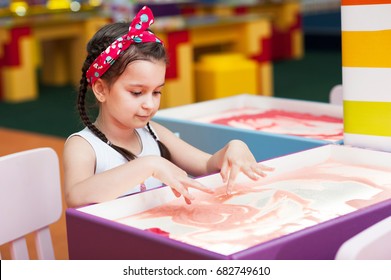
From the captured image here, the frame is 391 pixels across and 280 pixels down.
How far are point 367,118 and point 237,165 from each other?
1.23 feet

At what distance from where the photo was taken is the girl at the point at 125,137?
1.19m

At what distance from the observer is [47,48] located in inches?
237

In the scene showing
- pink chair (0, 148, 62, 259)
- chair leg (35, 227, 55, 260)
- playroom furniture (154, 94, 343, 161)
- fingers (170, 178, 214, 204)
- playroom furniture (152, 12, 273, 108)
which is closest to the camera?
fingers (170, 178, 214, 204)

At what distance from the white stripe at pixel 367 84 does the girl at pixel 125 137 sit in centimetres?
31

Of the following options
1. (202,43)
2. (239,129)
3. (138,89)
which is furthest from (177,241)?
(202,43)

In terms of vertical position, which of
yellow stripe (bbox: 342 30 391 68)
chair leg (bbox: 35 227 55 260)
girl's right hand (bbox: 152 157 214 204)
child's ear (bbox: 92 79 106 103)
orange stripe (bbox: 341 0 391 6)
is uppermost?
orange stripe (bbox: 341 0 391 6)

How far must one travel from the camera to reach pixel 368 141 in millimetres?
1480

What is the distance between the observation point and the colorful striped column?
1.43m

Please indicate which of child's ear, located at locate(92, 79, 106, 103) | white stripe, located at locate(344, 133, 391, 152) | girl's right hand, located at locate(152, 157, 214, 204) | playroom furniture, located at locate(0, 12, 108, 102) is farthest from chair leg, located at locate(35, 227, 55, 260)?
playroom furniture, located at locate(0, 12, 108, 102)

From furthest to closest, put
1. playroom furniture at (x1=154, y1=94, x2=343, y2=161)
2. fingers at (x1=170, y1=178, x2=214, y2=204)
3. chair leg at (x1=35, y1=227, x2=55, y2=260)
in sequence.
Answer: playroom furniture at (x1=154, y1=94, x2=343, y2=161)
chair leg at (x1=35, y1=227, x2=55, y2=260)
fingers at (x1=170, y1=178, x2=214, y2=204)

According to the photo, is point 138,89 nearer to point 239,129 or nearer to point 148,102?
point 148,102

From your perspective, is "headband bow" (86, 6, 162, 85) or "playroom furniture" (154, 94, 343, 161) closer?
"headband bow" (86, 6, 162, 85)

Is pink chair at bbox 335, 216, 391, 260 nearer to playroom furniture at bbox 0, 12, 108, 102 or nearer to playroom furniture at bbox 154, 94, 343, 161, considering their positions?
playroom furniture at bbox 154, 94, 343, 161

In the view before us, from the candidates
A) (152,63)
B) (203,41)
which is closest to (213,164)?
(152,63)
